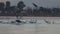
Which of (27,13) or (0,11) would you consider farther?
(0,11)

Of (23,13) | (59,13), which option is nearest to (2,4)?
(23,13)

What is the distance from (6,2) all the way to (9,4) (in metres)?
0.49

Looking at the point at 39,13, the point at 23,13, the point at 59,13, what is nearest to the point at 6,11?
the point at 23,13

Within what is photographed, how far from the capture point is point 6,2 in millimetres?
29250

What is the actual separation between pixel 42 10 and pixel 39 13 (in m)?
0.74

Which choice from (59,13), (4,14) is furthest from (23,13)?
(59,13)

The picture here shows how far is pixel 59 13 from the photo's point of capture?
29.9 m

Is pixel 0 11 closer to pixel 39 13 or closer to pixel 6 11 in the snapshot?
pixel 6 11

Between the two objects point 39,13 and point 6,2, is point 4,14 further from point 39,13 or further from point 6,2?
point 39,13

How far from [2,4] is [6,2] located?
74cm

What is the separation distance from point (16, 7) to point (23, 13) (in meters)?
1.17

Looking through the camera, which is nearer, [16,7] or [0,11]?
[16,7]

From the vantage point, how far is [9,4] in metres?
29.1

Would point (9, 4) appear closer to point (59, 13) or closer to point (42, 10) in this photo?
point (42, 10)
